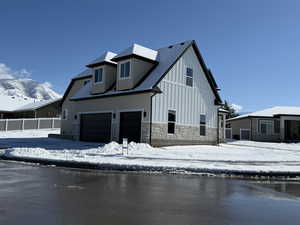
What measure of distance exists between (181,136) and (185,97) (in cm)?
319

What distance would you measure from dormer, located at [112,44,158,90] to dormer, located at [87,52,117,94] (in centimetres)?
168

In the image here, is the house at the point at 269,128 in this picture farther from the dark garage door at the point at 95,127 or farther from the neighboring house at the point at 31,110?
the neighboring house at the point at 31,110

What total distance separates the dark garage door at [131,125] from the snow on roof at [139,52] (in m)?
4.68

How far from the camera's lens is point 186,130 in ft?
74.4

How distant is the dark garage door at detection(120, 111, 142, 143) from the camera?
20995 mm

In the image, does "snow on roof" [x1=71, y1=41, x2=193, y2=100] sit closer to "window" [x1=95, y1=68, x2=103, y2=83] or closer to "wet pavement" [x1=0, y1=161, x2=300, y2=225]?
"window" [x1=95, y1=68, x2=103, y2=83]

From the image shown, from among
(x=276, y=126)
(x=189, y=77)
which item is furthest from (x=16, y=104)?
(x=276, y=126)

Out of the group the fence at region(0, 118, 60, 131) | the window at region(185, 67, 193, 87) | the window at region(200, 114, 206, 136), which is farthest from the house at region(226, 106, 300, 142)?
the fence at region(0, 118, 60, 131)

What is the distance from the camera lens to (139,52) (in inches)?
887

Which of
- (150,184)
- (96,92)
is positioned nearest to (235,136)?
(96,92)

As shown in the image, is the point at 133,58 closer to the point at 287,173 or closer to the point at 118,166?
the point at 118,166

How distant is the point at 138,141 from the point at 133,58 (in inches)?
252

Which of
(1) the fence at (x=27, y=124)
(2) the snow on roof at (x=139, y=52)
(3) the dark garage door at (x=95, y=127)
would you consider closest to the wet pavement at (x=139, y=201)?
(3) the dark garage door at (x=95, y=127)

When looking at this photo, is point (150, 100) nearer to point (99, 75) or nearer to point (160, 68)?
point (160, 68)
